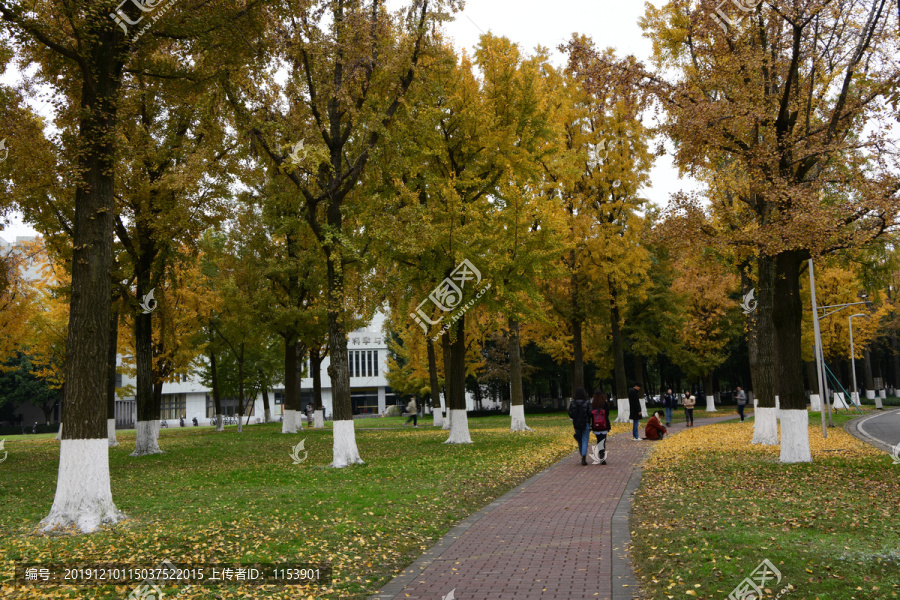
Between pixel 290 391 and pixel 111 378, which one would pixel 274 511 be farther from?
pixel 290 391

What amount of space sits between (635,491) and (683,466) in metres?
3.17

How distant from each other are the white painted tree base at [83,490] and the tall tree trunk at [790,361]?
12221 millimetres

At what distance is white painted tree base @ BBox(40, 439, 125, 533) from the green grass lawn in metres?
0.30

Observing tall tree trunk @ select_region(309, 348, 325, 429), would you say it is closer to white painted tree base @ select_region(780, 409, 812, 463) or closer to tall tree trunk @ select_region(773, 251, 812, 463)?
tall tree trunk @ select_region(773, 251, 812, 463)

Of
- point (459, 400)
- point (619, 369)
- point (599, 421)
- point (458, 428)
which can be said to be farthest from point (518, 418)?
point (599, 421)

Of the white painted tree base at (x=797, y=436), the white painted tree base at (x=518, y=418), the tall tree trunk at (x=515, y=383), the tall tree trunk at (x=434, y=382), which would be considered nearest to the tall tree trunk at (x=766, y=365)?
the white painted tree base at (x=797, y=436)

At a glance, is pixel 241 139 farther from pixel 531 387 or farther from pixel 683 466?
pixel 531 387

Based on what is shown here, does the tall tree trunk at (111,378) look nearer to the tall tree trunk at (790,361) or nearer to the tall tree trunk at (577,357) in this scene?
the tall tree trunk at (577,357)

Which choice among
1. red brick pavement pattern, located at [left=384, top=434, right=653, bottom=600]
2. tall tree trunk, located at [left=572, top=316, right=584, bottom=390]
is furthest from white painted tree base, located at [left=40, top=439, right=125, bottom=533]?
tall tree trunk, located at [left=572, top=316, right=584, bottom=390]

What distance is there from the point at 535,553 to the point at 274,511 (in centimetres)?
401

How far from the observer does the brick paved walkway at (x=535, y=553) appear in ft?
19.1

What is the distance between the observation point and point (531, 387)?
182ft

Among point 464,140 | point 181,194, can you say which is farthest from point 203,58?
point 464,140

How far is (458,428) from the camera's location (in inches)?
784
